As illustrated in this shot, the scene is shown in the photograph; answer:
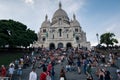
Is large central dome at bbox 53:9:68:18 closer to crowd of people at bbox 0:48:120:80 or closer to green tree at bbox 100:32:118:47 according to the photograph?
green tree at bbox 100:32:118:47

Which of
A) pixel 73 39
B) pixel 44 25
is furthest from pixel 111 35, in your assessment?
pixel 44 25

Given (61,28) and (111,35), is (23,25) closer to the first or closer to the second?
(111,35)

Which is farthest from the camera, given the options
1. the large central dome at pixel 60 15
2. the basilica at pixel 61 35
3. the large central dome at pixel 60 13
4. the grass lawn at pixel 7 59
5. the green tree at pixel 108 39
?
the large central dome at pixel 60 13

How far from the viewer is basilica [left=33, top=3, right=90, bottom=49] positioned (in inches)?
3469

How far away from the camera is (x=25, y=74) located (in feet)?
76.6

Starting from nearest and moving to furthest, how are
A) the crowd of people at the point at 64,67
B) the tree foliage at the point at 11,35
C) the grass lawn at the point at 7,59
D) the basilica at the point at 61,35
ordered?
the crowd of people at the point at 64,67 < the grass lawn at the point at 7,59 < the tree foliage at the point at 11,35 < the basilica at the point at 61,35

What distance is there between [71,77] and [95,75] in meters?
2.39

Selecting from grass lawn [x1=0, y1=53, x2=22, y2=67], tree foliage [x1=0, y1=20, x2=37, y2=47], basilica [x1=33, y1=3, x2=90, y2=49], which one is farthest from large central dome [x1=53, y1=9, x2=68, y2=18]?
grass lawn [x1=0, y1=53, x2=22, y2=67]

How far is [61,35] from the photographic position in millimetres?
91125

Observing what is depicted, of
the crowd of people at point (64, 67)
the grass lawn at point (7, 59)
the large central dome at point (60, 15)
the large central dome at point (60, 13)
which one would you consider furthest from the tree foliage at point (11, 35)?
the large central dome at point (60, 13)

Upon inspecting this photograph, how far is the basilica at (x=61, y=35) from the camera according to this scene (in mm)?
88125

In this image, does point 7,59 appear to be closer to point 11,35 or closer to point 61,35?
point 11,35

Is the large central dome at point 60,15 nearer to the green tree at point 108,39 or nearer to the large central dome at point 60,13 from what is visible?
the large central dome at point 60,13

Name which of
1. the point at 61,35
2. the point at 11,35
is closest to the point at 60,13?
the point at 61,35
